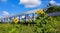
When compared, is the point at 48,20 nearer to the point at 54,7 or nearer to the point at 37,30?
the point at 37,30

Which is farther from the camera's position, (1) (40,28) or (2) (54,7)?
(2) (54,7)

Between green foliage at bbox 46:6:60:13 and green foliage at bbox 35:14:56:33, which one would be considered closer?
green foliage at bbox 35:14:56:33

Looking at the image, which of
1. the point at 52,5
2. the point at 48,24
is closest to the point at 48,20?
the point at 48,24

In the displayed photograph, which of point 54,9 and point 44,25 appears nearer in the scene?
point 44,25

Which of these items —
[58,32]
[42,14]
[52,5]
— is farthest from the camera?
[52,5]

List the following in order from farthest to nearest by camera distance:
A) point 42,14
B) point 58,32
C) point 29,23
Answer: point 29,23 → point 58,32 → point 42,14

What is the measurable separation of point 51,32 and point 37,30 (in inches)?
20.4

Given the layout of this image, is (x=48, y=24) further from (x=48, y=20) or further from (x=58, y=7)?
(x=58, y=7)

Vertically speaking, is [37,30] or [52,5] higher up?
[52,5]

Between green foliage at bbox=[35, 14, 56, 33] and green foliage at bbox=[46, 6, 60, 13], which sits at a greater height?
green foliage at bbox=[46, 6, 60, 13]

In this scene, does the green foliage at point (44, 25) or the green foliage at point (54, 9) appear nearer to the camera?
the green foliage at point (44, 25)

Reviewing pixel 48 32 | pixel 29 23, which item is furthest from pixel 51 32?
pixel 29 23

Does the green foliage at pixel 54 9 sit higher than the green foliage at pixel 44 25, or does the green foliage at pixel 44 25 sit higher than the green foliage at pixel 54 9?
the green foliage at pixel 54 9

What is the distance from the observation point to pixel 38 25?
6.50 metres
